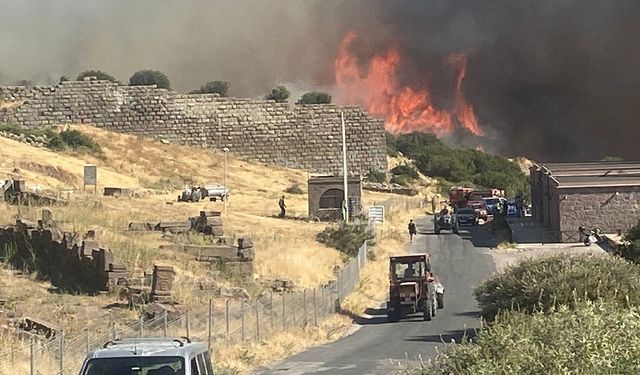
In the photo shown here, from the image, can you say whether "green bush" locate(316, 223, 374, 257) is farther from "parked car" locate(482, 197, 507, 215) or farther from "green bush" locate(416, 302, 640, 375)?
"green bush" locate(416, 302, 640, 375)

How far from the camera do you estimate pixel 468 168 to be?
122 m

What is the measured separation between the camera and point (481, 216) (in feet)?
258

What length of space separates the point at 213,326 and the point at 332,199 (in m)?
41.6

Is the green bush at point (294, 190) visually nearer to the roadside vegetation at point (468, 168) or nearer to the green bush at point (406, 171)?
the green bush at point (406, 171)

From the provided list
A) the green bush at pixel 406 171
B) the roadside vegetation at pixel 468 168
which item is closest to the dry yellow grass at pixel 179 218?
the green bush at pixel 406 171

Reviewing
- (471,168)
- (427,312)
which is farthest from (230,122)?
(427,312)

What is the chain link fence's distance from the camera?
23.4 meters

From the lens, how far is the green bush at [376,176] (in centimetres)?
10400

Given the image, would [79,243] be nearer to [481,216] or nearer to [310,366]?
[310,366]

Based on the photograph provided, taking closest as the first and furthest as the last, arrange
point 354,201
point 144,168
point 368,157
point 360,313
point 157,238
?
point 360,313
point 157,238
point 354,201
point 144,168
point 368,157

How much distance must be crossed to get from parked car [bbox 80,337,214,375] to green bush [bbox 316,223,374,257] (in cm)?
3875

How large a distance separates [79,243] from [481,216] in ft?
145

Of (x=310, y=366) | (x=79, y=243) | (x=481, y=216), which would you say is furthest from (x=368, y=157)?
(x=310, y=366)

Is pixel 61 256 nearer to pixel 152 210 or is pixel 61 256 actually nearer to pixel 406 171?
pixel 152 210
